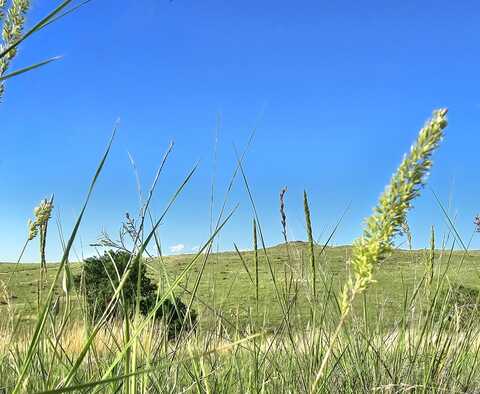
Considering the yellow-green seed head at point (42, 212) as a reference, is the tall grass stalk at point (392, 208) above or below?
below

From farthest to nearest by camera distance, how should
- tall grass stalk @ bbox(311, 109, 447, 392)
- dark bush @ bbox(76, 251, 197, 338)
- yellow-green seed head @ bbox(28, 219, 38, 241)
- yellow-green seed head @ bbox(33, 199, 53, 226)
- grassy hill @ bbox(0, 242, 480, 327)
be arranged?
grassy hill @ bbox(0, 242, 480, 327), dark bush @ bbox(76, 251, 197, 338), yellow-green seed head @ bbox(28, 219, 38, 241), yellow-green seed head @ bbox(33, 199, 53, 226), tall grass stalk @ bbox(311, 109, 447, 392)

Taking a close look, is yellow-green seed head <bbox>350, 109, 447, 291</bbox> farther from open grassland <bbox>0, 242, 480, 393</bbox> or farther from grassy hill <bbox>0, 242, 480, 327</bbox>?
open grassland <bbox>0, 242, 480, 393</bbox>

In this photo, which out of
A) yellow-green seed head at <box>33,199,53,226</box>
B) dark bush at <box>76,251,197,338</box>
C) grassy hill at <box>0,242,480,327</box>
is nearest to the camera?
yellow-green seed head at <box>33,199,53,226</box>

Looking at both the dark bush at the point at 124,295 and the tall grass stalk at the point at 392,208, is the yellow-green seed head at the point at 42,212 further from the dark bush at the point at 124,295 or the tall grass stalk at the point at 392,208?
the tall grass stalk at the point at 392,208

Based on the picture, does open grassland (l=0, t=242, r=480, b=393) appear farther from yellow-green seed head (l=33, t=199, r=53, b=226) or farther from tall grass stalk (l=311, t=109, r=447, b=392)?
tall grass stalk (l=311, t=109, r=447, b=392)

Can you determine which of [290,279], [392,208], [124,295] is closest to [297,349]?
[290,279]

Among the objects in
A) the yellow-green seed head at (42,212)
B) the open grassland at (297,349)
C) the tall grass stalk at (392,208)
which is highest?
the yellow-green seed head at (42,212)

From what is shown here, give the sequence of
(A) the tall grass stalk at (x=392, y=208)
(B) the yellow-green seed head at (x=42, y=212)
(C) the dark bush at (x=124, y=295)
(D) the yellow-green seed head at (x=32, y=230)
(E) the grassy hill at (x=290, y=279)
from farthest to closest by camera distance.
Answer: (E) the grassy hill at (x=290, y=279) < (C) the dark bush at (x=124, y=295) < (D) the yellow-green seed head at (x=32, y=230) < (B) the yellow-green seed head at (x=42, y=212) < (A) the tall grass stalk at (x=392, y=208)

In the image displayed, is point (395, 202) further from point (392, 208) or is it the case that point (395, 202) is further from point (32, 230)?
point (32, 230)

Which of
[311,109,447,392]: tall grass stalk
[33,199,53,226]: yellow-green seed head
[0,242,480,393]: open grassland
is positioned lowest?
[0,242,480,393]: open grassland

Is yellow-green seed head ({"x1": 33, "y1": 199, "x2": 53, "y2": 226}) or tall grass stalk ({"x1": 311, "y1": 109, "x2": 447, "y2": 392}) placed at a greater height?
yellow-green seed head ({"x1": 33, "y1": 199, "x2": 53, "y2": 226})

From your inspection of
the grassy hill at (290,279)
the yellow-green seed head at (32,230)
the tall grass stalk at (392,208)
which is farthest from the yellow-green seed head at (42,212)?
the tall grass stalk at (392,208)

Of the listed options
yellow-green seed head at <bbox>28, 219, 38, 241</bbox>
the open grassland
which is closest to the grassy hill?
the open grassland

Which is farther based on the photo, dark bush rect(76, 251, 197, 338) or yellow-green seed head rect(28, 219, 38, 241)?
dark bush rect(76, 251, 197, 338)
